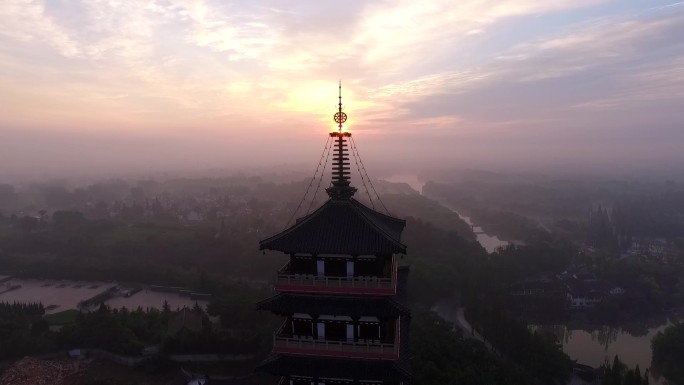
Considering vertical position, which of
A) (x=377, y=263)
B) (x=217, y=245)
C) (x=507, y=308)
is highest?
(x=377, y=263)

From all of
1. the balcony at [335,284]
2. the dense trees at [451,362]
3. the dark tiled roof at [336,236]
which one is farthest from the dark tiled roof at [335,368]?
the dense trees at [451,362]

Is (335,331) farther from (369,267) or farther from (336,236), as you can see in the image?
(336,236)

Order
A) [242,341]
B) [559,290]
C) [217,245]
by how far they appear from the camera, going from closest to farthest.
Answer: [242,341], [559,290], [217,245]

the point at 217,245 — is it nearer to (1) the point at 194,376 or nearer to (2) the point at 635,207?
(1) the point at 194,376

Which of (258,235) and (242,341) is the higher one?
(258,235)

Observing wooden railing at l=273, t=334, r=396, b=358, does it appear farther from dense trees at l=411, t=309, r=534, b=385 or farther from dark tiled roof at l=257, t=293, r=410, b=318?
dense trees at l=411, t=309, r=534, b=385

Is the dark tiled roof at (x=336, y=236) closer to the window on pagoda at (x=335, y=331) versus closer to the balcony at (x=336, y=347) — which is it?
the window on pagoda at (x=335, y=331)

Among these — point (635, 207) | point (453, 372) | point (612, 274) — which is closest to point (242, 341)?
point (453, 372)
